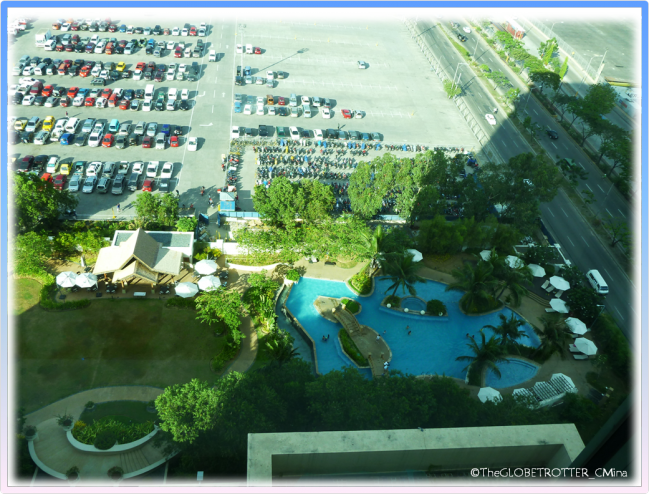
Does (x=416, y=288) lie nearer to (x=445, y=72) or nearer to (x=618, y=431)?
(x=618, y=431)

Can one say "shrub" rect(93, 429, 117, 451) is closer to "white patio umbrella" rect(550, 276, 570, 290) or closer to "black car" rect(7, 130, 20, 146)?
"white patio umbrella" rect(550, 276, 570, 290)

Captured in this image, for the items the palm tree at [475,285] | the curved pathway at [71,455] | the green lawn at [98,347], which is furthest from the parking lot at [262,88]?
the palm tree at [475,285]

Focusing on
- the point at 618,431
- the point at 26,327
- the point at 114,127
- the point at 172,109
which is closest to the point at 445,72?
the point at 172,109

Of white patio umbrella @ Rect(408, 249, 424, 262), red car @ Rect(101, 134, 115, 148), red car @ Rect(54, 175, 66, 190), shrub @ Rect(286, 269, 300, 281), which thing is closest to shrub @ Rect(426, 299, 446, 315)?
white patio umbrella @ Rect(408, 249, 424, 262)

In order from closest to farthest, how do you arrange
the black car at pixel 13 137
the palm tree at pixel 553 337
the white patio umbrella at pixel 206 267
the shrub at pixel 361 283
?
1. the palm tree at pixel 553 337
2. the white patio umbrella at pixel 206 267
3. the shrub at pixel 361 283
4. the black car at pixel 13 137

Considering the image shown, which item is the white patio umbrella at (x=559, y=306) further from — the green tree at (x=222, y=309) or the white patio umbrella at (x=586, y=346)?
the green tree at (x=222, y=309)

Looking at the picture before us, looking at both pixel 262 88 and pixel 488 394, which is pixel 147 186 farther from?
pixel 488 394
